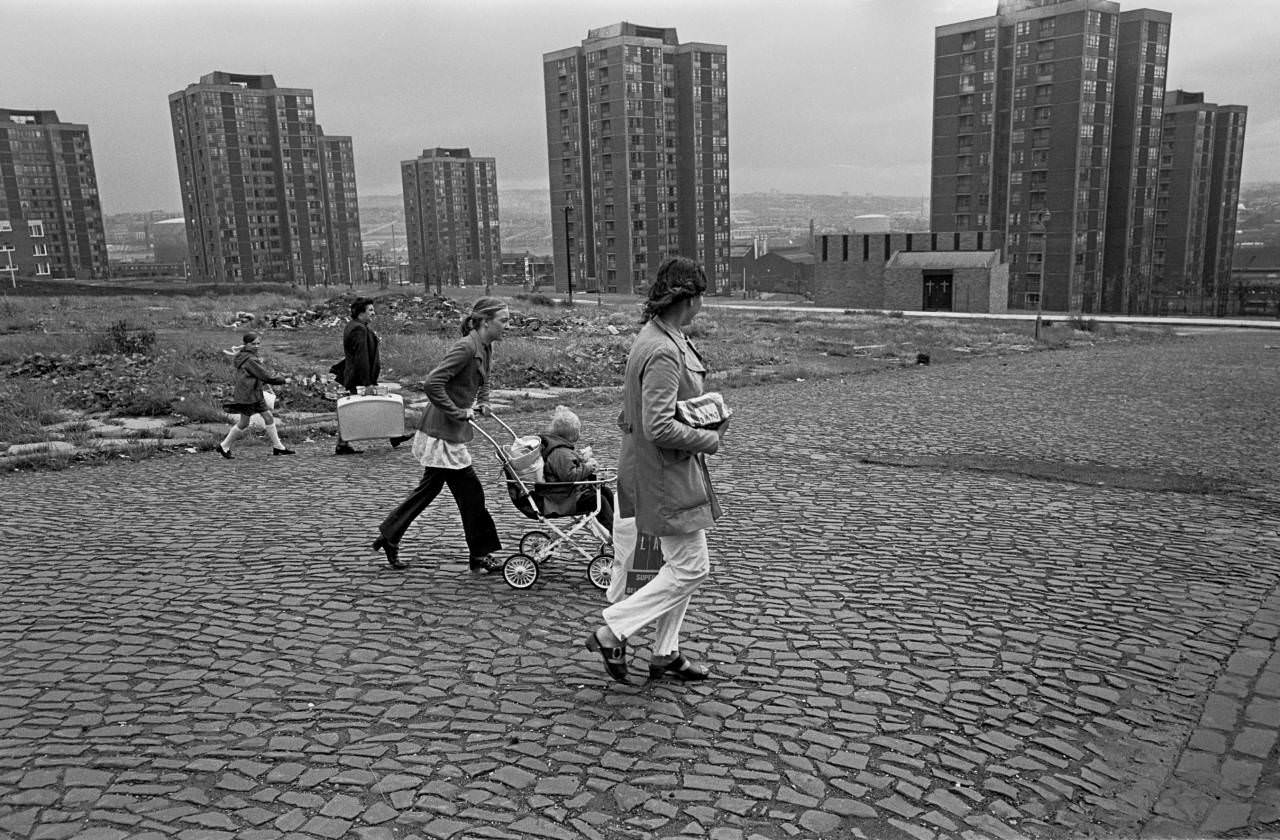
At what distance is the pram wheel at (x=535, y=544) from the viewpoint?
22.9ft

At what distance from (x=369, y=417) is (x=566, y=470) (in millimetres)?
6701

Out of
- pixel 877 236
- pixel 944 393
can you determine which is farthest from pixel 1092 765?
pixel 877 236

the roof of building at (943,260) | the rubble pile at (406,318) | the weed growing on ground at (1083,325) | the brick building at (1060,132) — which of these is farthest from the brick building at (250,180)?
the weed growing on ground at (1083,325)

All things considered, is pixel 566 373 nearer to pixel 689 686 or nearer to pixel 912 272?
pixel 689 686

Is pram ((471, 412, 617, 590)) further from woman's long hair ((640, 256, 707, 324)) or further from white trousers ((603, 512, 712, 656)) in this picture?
woman's long hair ((640, 256, 707, 324))

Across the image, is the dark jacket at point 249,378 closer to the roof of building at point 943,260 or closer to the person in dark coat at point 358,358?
the person in dark coat at point 358,358

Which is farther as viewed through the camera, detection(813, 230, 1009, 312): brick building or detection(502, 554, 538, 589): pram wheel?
detection(813, 230, 1009, 312): brick building

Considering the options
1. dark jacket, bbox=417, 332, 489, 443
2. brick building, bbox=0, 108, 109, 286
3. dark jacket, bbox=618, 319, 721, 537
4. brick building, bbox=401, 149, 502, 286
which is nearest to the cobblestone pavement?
dark jacket, bbox=618, 319, 721, 537

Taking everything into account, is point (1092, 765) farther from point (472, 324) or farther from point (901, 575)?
point (472, 324)

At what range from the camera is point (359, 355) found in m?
12.9

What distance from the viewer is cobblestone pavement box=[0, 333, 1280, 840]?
406 cm

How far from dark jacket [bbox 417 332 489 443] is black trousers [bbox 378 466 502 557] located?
0.29 metres

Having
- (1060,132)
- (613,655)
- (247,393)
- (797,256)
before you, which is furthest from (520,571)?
(797,256)

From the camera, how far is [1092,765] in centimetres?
441
